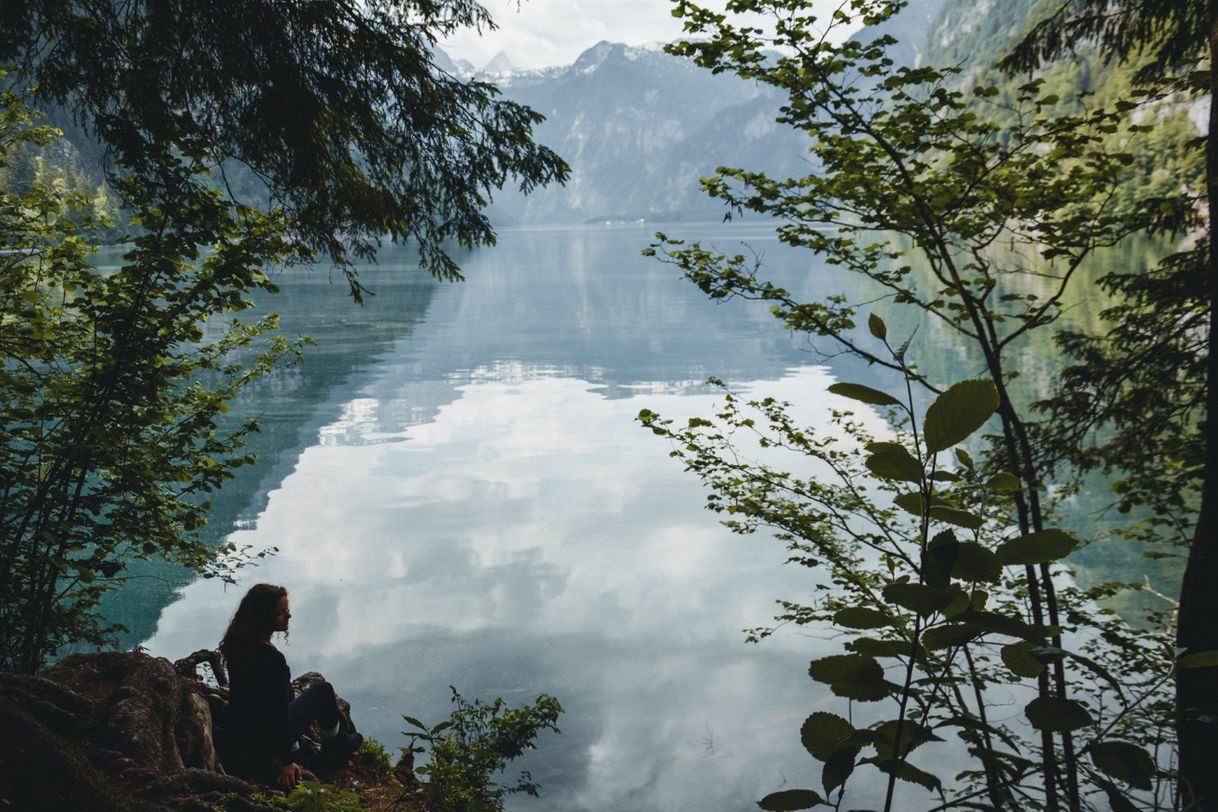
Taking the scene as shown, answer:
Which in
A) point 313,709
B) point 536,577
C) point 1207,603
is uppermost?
point 536,577

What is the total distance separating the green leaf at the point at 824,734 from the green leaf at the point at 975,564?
28 centimetres

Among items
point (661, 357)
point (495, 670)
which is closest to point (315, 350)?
point (661, 357)

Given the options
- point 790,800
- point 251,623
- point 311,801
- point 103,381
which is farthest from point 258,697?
point 790,800

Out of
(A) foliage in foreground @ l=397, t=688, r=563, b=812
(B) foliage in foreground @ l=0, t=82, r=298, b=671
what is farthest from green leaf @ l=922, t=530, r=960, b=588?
(B) foliage in foreground @ l=0, t=82, r=298, b=671

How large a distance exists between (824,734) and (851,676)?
0.31ft

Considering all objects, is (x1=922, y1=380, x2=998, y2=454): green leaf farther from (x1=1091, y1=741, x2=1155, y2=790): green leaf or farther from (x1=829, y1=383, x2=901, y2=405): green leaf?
(x1=1091, y1=741, x2=1155, y2=790): green leaf

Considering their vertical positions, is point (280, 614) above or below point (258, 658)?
above

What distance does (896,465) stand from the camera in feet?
3.72

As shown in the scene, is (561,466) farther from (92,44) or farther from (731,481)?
(92,44)

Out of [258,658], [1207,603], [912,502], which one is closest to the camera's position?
[912,502]

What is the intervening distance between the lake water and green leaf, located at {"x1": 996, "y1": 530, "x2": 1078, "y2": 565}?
24.0ft

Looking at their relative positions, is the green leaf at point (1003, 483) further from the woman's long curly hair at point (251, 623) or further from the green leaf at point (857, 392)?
the woman's long curly hair at point (251, 623)

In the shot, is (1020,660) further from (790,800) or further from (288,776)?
(288,776)

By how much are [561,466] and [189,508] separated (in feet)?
44.6
